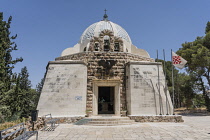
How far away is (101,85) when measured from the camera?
33.1ft

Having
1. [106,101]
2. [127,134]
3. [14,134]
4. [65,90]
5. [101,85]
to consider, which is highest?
[101,85]

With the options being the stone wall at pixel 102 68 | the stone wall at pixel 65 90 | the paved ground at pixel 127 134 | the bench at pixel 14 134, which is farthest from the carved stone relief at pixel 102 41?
the bench at pixel 14 134

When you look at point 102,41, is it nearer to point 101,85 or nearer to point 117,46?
point 117,46

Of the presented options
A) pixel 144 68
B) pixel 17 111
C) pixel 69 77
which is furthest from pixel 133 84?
pixel 17 111

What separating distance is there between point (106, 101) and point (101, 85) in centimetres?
307

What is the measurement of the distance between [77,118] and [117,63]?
4518 millimetres

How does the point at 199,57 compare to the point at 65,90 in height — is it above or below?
above

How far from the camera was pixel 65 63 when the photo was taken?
10.1 m

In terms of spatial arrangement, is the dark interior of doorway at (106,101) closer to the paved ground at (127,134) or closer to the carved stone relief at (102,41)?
the carved stone relief at (102,41)

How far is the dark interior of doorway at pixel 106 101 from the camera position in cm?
1161

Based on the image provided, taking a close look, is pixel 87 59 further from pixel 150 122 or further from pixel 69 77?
pixel 150 122

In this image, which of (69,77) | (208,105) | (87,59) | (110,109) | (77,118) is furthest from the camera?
(208,105)

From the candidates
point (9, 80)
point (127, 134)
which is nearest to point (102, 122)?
point (127, 134)

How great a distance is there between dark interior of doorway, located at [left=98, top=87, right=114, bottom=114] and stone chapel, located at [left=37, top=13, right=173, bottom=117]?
163cm
